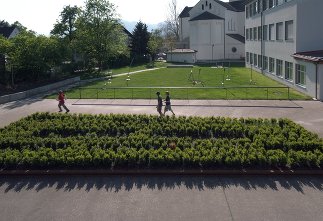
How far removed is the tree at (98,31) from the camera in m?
46.8

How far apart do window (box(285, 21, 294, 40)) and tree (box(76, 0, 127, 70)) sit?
2185 cm

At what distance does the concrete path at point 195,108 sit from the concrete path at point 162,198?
944cm

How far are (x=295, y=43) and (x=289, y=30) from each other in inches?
91.5

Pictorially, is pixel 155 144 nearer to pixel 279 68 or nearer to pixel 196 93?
pixel 196 93

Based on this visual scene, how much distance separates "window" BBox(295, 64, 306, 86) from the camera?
29.0 meters

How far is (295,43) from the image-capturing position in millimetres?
30469

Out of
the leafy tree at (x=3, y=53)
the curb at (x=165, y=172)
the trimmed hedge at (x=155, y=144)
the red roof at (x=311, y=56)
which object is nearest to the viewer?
the curb at (x=165, y=172)

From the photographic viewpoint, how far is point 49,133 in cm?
1655

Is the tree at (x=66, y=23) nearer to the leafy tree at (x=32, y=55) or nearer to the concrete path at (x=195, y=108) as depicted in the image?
the leafy tree at (x=32, y=55)

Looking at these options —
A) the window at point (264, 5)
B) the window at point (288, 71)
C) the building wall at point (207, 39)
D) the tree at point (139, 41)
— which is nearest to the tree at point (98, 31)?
the window at point (264, 5)

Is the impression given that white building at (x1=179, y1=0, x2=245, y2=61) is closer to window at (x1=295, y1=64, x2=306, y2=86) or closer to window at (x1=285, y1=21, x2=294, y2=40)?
window at (x1=285, y1=21, x2=294, y2=40)

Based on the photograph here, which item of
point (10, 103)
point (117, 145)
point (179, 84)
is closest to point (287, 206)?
point (117, 145)

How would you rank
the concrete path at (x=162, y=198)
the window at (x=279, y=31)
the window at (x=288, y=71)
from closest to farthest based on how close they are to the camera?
the concrete path at (x=162, y=198) → the window at (x=288, y=71) → the window at (x=279, y=31)

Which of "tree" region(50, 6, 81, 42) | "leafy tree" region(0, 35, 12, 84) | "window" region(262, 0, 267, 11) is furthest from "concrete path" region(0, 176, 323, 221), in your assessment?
"tree" region(50, 6, 81, 42)
